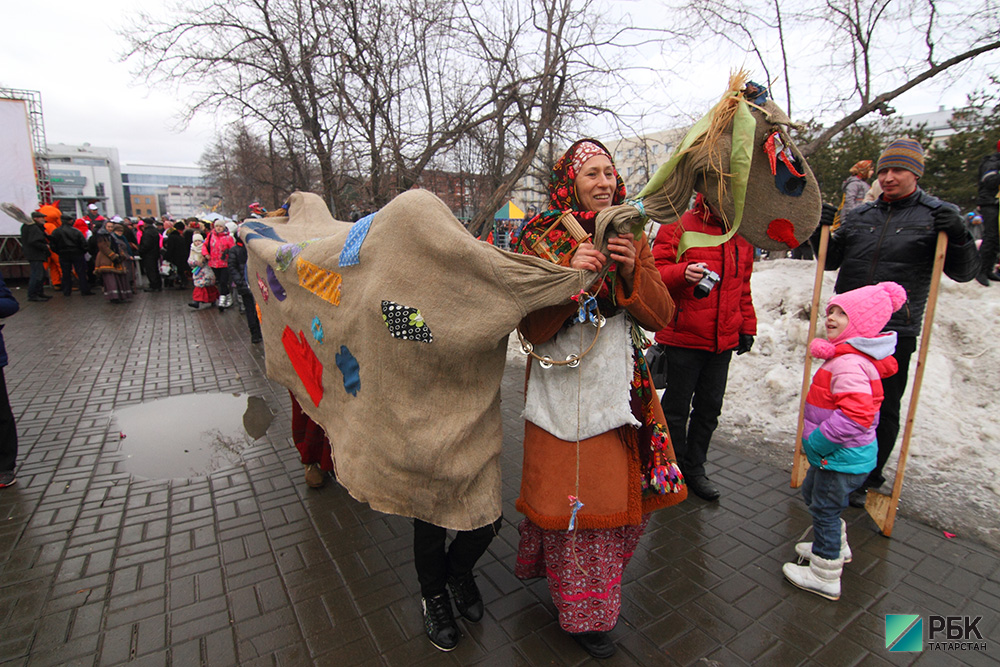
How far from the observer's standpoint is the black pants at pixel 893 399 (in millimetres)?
3471

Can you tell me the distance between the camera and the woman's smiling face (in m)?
2.16

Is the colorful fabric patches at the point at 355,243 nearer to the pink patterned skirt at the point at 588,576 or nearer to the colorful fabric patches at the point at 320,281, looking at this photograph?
the colorful fabric patches at the point at 320,281

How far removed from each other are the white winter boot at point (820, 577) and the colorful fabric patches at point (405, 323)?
8.18 ft

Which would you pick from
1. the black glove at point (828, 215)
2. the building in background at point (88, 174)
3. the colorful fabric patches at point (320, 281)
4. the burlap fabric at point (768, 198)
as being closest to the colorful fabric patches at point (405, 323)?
the colorful fabric patches at point (320, 281)

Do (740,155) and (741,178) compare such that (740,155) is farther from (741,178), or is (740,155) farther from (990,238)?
(990,238)

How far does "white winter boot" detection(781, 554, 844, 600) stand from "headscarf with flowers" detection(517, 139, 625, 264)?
2255 mm

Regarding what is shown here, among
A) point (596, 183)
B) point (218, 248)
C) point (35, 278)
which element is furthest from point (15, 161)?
point (596, 183)

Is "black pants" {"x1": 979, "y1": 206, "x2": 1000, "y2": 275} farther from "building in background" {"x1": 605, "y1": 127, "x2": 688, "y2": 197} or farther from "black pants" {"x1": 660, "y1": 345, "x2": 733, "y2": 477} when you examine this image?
"building in background" {"x1": 605, "y1": 127, "x2": 688, "y2": 197}

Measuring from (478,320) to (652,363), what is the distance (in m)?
2.43

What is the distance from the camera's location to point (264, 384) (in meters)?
6.48

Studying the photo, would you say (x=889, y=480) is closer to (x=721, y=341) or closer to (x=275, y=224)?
(x=721, y=341)

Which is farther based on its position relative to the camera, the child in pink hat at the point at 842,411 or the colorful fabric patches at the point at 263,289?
the colorful fabric patches at the point at 263,289

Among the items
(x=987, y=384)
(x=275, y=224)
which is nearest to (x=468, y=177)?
(x=275, y=224)

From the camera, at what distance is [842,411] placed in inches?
101
